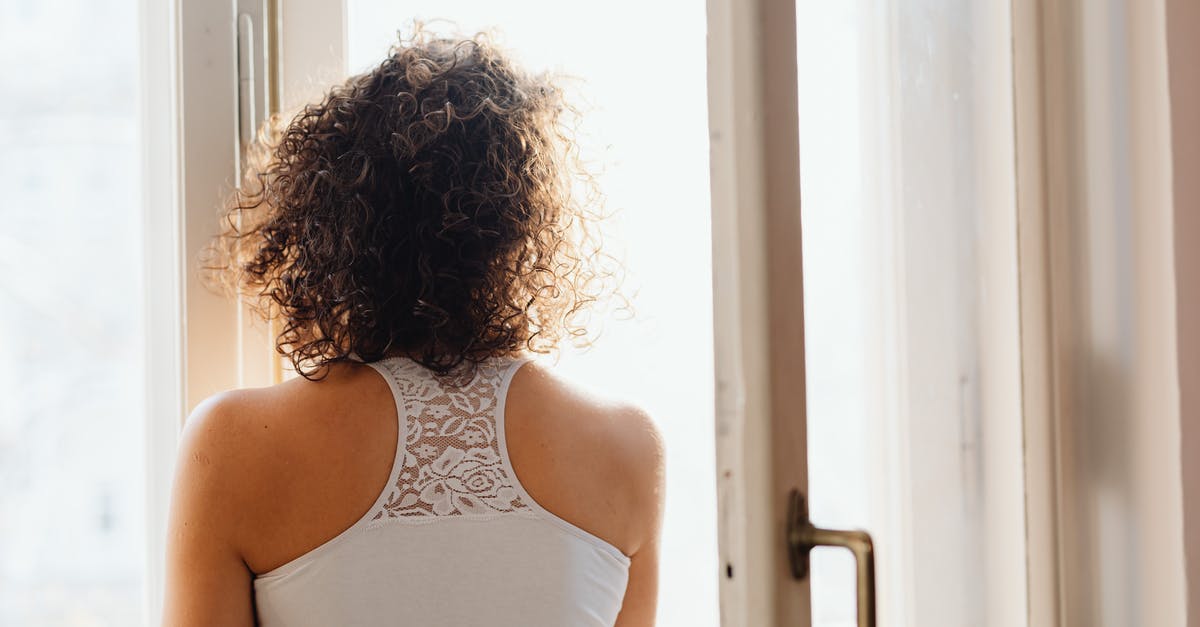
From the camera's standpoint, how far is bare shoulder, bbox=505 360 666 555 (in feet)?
3.12

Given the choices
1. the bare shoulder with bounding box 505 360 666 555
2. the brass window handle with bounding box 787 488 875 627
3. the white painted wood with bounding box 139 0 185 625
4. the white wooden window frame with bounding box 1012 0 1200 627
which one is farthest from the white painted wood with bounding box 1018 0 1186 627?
the white painted wood with bounding box 139 0 185 625

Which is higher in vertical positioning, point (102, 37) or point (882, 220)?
point (102, 37)

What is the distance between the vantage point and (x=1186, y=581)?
1.55 ft

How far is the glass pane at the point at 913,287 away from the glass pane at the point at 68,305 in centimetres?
93

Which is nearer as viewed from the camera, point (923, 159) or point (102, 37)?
point (923, 159)

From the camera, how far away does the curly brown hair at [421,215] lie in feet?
3.27

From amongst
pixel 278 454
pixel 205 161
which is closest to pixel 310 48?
pixel 205 161

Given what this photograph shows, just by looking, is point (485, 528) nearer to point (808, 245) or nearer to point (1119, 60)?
point (808, 245)

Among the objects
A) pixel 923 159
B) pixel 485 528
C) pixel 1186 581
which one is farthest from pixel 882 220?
pixel 485 528

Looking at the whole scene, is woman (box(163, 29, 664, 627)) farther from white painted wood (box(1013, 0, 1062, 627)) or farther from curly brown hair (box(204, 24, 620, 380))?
white painted wood (box(1013, 0, 1062, 627))

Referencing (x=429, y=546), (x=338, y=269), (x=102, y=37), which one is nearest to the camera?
(x=429, y=546)

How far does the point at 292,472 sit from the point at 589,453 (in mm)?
300

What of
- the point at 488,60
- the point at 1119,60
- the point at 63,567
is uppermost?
the point at 488,60

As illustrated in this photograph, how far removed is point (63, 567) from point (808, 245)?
3.46 ft
